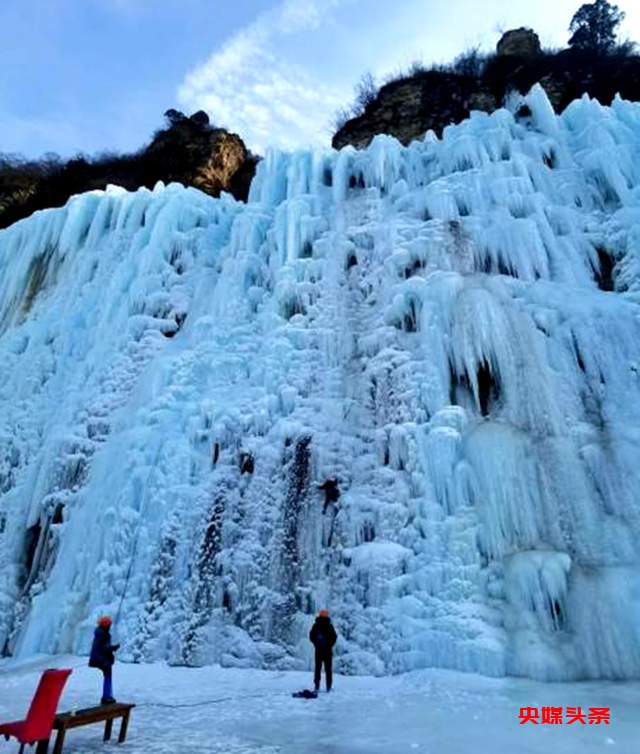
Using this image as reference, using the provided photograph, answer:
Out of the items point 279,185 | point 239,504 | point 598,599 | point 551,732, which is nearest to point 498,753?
point 551,732

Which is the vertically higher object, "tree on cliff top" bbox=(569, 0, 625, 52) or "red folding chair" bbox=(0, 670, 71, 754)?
"tree on cliff top" bbox=(569, 0, 625, 52)

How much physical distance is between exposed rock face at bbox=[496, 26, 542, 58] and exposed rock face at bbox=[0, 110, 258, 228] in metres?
9.85

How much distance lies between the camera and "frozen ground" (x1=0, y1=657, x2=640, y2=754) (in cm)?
452

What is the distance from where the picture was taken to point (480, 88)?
21094 millimetres

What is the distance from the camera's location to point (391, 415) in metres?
9.90

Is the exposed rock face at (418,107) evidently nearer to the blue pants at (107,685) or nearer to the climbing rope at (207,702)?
the climbing rope at (207,702)

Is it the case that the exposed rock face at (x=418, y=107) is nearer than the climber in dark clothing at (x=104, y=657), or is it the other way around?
the climber in dark clothing at (x=104, y=657)

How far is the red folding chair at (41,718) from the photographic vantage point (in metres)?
3.88

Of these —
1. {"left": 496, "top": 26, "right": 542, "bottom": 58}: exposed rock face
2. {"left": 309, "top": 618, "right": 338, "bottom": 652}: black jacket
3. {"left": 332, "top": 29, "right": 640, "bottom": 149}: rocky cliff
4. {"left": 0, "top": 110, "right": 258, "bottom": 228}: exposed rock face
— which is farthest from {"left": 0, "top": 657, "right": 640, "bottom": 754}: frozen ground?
{"left": 496, "top": 26, "right": 542, "bottom": 58}: exposed rock face

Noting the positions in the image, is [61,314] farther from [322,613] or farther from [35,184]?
[35,184]

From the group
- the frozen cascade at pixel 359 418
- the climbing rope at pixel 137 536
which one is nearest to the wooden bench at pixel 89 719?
the frozen cascade at pixel 359 418

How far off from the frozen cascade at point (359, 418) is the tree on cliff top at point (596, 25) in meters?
11.6

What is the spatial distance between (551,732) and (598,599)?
3.07m

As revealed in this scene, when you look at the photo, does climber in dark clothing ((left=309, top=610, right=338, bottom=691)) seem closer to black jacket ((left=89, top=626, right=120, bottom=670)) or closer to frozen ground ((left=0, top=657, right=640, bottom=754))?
frozen ground ((left=0, top=657, right=640, bottom=754))
